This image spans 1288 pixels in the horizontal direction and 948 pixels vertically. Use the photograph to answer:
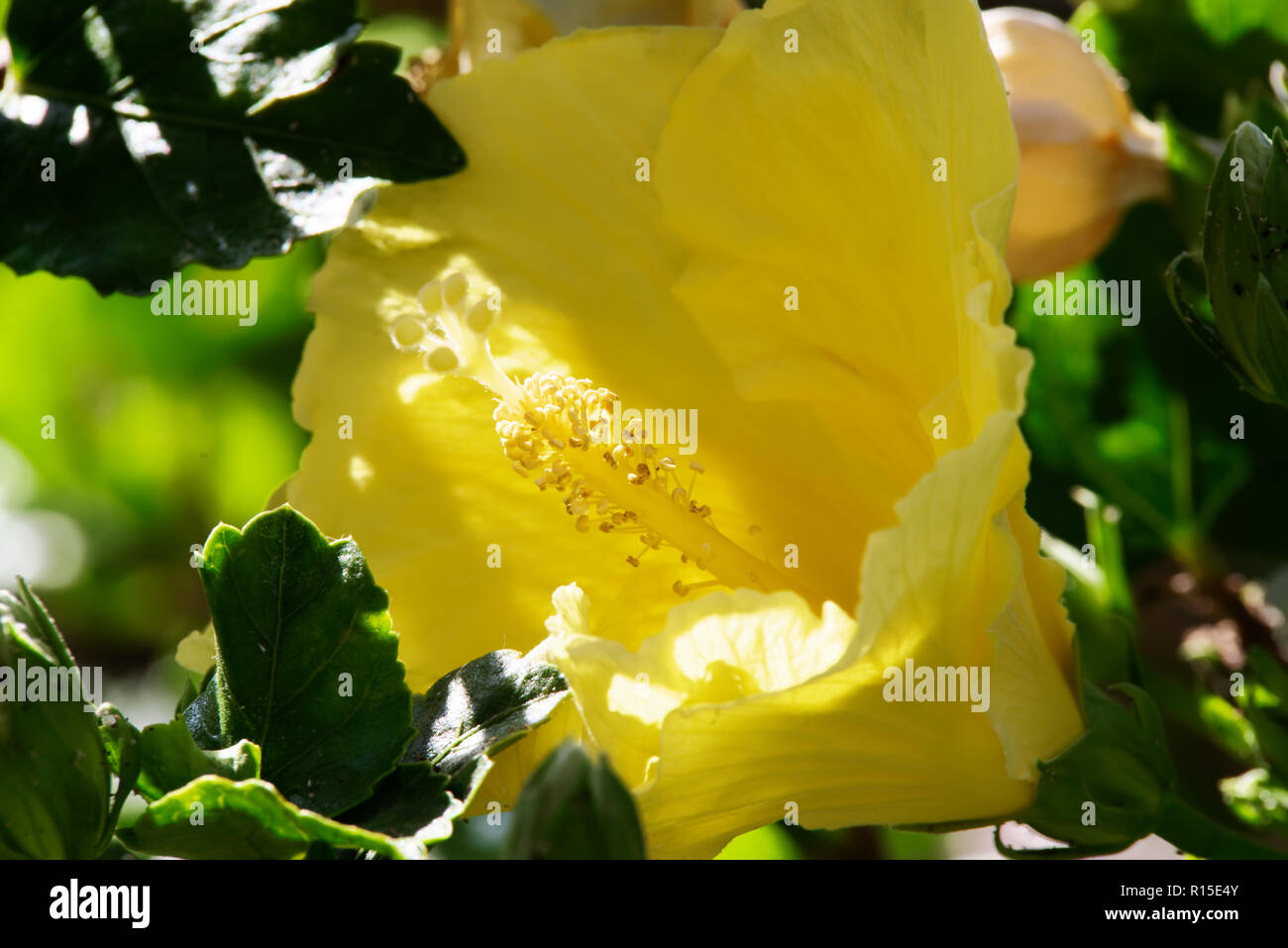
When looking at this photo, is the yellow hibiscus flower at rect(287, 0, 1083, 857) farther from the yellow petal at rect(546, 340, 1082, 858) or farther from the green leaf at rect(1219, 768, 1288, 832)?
the green leaf at rect(1219, 768, 1288, 832)

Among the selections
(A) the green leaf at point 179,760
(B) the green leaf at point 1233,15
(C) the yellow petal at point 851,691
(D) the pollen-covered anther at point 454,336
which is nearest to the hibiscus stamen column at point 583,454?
(D) the pollen-covered anther at point 454,336

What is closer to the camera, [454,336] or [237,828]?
[237,828]

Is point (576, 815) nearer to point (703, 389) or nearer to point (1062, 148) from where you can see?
point (703, 389)

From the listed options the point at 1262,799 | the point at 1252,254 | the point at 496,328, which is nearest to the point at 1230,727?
the point at 1262,799

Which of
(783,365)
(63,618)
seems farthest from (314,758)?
(63,618)

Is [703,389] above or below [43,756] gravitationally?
above
